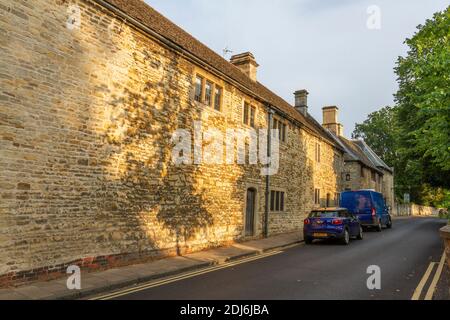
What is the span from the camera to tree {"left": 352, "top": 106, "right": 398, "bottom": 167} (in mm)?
61375

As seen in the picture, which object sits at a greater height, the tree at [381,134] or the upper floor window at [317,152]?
the tree at [381,134]

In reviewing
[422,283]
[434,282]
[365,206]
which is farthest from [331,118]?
[422,283]

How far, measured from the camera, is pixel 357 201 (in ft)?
71.6

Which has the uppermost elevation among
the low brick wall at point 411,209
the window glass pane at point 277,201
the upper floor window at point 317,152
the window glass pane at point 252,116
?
the window glass pane at point 252,116

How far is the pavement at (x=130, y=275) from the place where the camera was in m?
6.62

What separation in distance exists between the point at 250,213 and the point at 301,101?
15819 mm

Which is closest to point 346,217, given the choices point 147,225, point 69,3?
point 147,225

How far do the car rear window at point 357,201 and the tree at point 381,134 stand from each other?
1695 inches

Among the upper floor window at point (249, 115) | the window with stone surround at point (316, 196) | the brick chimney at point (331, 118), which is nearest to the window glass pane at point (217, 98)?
the upper floor window at point (249, 115)

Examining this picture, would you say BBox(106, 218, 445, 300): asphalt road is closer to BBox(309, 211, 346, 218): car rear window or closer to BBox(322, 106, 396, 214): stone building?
BBox(309, 211, 346, 218): car rear window

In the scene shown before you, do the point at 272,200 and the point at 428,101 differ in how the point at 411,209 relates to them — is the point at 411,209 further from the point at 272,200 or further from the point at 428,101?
the point at 428,101

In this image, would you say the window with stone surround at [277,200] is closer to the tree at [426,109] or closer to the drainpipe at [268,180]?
the drainpipe at [268,180]

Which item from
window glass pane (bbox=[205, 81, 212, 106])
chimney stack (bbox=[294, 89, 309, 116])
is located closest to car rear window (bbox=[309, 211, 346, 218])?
window glass pane (bbox=[205, 81, 212, 106])

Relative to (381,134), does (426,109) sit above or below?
below
